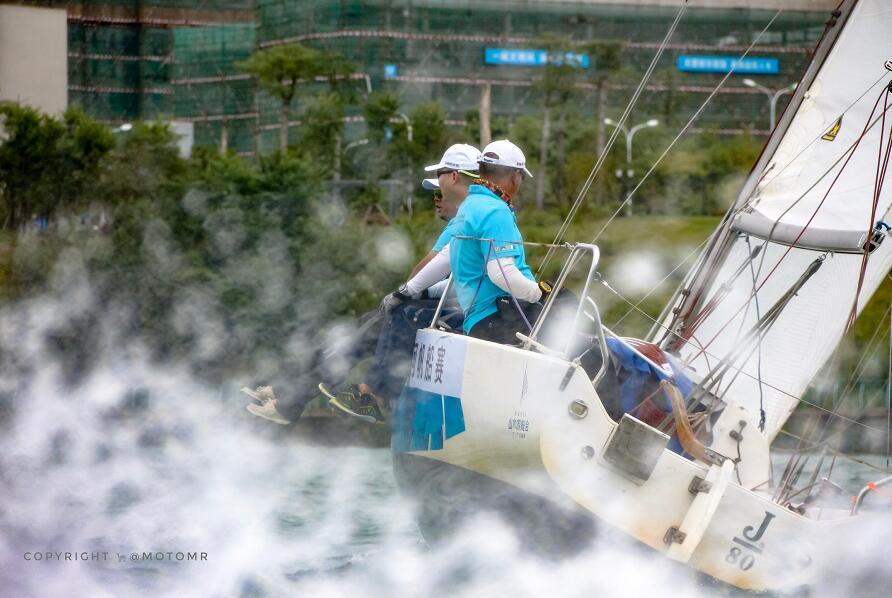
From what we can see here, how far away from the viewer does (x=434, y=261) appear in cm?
709

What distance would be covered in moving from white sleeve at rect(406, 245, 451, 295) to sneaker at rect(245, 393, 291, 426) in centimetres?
100

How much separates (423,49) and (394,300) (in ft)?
139

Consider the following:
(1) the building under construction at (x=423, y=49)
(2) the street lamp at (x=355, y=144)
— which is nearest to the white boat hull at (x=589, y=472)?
(2) the street lamp at (x=355, y=144)

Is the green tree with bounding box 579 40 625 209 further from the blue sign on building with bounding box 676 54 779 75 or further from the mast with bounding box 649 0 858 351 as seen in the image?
the mast with bounding box 649 0 858 351

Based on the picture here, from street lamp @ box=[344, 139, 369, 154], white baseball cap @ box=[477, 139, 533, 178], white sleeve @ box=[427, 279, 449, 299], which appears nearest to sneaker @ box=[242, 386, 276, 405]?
white sleeve @ box=[427, 279, 449, 299]

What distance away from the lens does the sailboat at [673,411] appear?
5969 millimetres

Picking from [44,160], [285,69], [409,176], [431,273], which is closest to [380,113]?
[409,176]

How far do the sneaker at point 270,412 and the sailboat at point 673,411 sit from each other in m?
0.64

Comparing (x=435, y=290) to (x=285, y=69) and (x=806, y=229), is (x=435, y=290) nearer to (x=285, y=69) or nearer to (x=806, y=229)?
(x=806, y=229)

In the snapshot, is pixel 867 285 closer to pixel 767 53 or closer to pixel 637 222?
pixel 637 222

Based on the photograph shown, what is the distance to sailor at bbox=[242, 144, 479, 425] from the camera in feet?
22.6

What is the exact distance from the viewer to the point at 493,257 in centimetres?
636

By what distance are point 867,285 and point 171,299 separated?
14.1 metres
